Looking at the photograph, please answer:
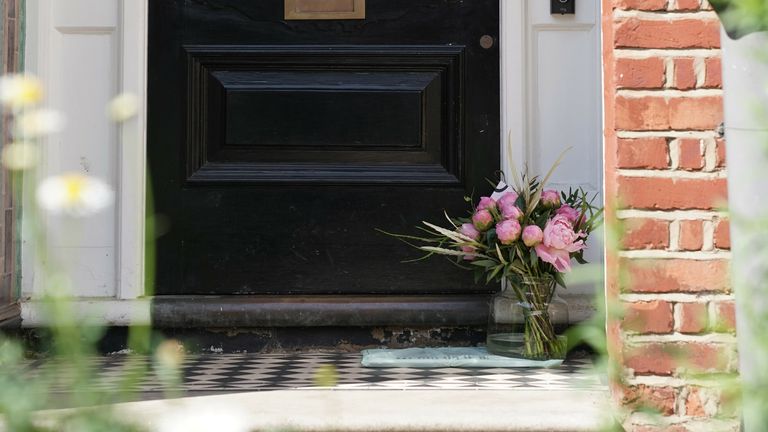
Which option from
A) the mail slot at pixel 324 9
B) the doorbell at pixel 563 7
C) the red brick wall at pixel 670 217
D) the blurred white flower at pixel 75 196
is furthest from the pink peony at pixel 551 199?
the blurred white flower at pixel 75 196

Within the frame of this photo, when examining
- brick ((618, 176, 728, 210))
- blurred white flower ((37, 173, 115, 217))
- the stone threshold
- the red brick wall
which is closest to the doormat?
the stone threshold

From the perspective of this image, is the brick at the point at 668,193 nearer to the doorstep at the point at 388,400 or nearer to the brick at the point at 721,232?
the brick at the point at 721,232

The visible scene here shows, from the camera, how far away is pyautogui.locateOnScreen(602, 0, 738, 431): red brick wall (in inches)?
70.4

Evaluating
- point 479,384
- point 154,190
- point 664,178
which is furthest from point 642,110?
point 154,190

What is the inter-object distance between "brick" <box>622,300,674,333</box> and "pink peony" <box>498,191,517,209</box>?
95 centimetres

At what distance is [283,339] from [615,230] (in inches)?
82.5

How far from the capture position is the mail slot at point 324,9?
301cm

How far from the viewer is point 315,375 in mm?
2428

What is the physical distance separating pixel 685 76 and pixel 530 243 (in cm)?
89

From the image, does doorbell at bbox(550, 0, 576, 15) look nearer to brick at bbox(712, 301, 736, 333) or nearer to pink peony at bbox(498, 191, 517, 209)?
pink peony at bbox(498, 191, 517, 209)

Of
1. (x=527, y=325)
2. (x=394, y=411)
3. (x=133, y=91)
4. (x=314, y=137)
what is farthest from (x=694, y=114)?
(x=133, y=91)

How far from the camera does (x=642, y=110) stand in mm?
1816

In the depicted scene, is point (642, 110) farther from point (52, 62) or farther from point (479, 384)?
point (52, 62)

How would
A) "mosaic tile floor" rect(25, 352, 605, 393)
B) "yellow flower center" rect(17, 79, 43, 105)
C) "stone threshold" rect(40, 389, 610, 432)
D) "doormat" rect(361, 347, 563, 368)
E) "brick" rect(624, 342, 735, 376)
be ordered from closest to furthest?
"yellow flower center" rect(17, 79, 43, 105) → "stone threshold" rect(40, 389, 610, 432) → "brick" rect(624, 342, 735, 376) → "mosaic tile floor" rect(25, 352, 605, 393) → "doormat" rect(361, 347, 563, 368)
